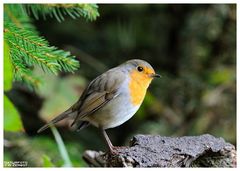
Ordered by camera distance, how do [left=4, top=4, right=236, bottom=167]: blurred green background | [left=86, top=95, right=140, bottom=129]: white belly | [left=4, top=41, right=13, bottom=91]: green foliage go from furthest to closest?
[left=4, top=4, right=236, bottom=167]: blurred green background → [left=86, top=95, right=140, bottom=129]: white belly → [left=4, top=41, right=13, bottom=91]: green foliage

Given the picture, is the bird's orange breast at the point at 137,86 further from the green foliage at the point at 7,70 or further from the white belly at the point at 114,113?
the green foliage at the point at 7,70

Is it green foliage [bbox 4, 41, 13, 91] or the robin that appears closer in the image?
green foliage [bbox 4, 41, 13, 91]

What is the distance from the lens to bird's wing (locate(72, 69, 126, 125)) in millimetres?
2535

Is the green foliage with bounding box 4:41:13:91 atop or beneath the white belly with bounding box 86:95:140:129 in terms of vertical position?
atop

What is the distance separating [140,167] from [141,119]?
1846 mm

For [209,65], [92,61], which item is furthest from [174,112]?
[92,61]

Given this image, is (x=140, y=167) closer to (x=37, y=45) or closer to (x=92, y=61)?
(x=37, y=45)

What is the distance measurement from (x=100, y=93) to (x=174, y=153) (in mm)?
686

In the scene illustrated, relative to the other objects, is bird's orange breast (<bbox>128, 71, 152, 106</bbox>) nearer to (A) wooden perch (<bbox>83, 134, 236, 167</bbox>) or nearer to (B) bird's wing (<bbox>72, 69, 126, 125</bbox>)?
(B) bird's wing (<bbox>72, 69, 126, 125</bbox>)

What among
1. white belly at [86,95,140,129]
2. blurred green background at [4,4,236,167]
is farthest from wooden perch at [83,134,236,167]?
blurred green background at [4,4,236,167]

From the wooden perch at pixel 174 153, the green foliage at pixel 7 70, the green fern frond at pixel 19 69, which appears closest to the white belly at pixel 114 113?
the wooden perch at pixel 174 153

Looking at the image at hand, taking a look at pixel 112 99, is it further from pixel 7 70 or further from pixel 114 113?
pixel 7 70

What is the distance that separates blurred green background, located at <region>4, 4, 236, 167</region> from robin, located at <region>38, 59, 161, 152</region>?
26.0 inches

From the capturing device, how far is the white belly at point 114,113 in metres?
2.51
